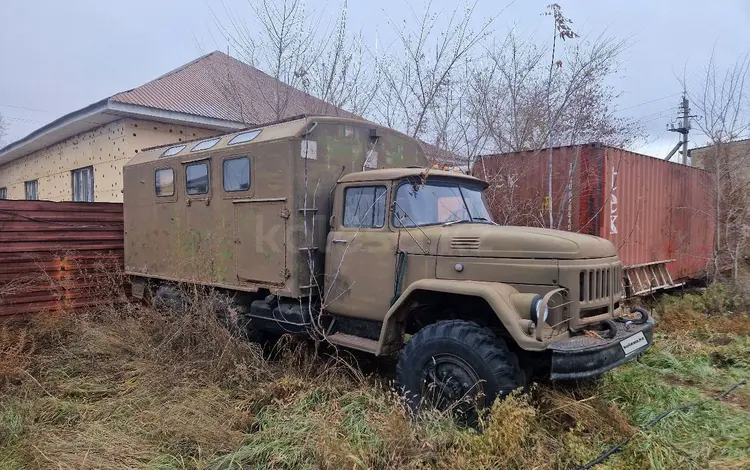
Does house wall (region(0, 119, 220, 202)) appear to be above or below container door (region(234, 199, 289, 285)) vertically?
above

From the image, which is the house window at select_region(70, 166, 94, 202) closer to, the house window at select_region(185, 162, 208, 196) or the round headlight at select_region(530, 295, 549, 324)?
the house window at select_region(185, 162, 208, 196)

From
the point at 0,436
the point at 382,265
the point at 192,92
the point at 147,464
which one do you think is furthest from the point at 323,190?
the point at 192,92

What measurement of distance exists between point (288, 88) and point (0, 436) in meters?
8.80

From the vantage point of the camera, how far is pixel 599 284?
4312 millimetres

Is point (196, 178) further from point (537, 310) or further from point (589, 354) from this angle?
point (589, 354)

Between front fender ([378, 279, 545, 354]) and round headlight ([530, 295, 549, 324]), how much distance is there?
0.40 feet

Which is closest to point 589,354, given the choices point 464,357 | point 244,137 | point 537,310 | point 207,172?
point 537,310

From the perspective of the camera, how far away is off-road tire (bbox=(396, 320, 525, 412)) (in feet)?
12.5

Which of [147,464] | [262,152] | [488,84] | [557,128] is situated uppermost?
[488,84]

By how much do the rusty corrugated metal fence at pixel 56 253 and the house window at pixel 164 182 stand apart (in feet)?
5.48

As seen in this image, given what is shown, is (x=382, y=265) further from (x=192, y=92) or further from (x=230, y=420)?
(x=192, y=92)

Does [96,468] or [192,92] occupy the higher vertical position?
[192,92]

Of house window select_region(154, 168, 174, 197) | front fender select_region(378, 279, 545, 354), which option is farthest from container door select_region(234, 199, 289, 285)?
house window select_region(154, 168, 174, 197)

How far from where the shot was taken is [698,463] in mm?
3504
